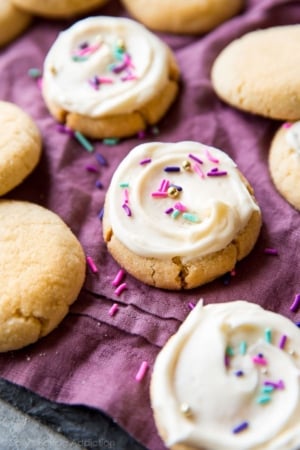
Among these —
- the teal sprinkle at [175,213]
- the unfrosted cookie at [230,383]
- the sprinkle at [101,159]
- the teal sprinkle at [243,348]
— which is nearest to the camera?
the unfrosted cookie at [230,383]

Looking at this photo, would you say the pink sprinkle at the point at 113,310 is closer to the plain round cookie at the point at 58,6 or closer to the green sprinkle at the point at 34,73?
the green sprinkle at the point at 34,73

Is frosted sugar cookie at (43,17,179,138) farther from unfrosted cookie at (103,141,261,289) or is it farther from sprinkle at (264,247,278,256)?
sprinkle at (264,247,278,256)

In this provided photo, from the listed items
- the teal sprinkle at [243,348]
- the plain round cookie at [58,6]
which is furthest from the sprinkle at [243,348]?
the plain round cookie at [58,6]

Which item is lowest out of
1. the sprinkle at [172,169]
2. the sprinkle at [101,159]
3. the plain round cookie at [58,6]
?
the sprinkle at [101,159]

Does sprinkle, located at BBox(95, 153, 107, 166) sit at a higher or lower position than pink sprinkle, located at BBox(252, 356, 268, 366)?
higher

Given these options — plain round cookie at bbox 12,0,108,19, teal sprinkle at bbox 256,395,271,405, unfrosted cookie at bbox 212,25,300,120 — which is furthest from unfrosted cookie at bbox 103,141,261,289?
plain round cookie at bbox 12,0,108,19

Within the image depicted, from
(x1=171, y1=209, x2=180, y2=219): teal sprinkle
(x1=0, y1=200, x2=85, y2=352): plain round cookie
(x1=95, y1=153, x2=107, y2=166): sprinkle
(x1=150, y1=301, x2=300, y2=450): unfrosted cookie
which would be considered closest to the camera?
(x1=150, y1=301, x2=300, y2=450): unfrosted cookie

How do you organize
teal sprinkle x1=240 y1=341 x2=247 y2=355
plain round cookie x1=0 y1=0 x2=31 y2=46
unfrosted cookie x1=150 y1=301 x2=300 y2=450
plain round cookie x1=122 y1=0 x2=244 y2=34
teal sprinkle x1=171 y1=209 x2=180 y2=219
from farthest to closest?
plain round cookie x1=0 y1=0 x2=31 y2=46 → plain round cookie x1=122 y1=0 x2=244 y2=34 → teal sprinkle x1=171 y1=209 x2=180 y2=219 → teal sprinkle x1=240 y1=341 x2=247 y2=355 → unfrosted cookie x1=150 y1=301 x2=300 y2=450
